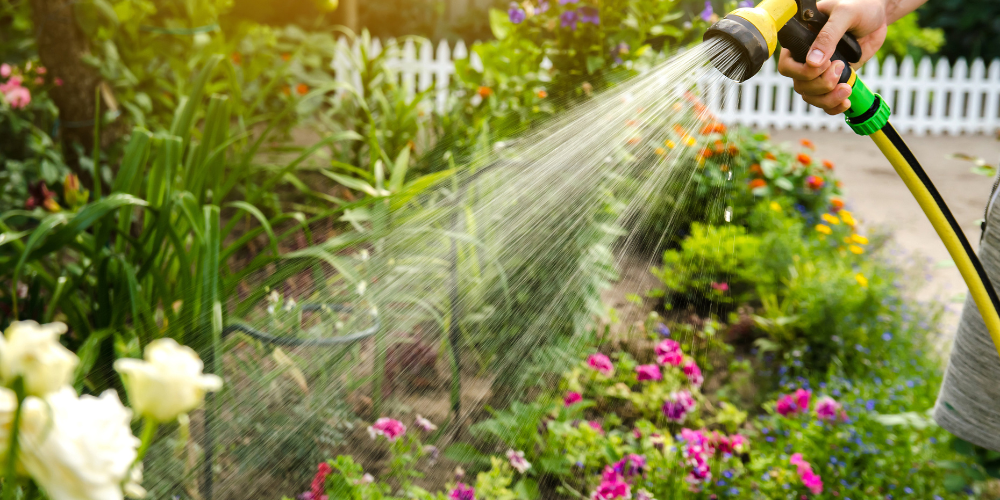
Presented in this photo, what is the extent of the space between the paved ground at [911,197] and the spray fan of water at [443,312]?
1.08 m

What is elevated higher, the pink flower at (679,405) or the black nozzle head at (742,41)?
the black nozzle head at (742,41)

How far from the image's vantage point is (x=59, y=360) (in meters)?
0.41

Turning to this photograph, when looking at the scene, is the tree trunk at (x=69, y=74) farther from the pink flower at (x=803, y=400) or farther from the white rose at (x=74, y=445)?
the pink flower at (x=803, y=400)

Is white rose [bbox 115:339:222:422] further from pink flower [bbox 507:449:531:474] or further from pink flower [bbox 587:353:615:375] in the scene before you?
pink flower [bbox 587:353:615:375]

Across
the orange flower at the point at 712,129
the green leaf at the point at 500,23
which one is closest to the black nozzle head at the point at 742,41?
the green leaf at the point at 500,23

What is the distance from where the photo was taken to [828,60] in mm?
964

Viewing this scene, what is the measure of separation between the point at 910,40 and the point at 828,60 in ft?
23.8

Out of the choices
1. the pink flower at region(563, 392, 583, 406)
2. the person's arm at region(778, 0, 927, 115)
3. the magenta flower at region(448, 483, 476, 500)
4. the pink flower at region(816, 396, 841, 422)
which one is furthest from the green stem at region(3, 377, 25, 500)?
the pink flower at region(816, 396, 841, 422)

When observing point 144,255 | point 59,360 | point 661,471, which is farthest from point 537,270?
point 59,360

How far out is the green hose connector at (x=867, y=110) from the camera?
37.9 inches

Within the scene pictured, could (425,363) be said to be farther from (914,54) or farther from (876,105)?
(914,54)

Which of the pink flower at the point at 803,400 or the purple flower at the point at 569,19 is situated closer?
the pink flower at the point at 803,400

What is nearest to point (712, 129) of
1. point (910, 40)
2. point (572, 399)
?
point (572, 399)

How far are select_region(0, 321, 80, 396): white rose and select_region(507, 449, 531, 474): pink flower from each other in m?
1.25
